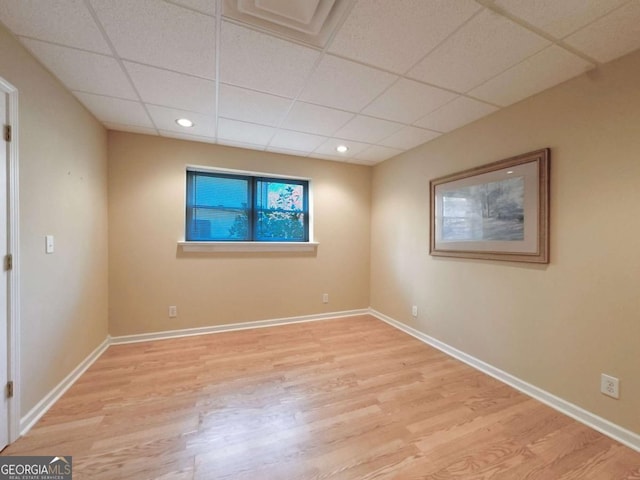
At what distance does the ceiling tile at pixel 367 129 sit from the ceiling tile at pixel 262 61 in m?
0.78

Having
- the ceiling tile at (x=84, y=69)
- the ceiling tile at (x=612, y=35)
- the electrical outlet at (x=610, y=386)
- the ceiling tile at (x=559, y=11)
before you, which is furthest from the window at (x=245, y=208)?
the electrical outlet at (x=610, y=386)

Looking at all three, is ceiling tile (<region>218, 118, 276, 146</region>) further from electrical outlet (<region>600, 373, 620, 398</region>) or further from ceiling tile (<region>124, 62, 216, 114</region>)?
electrical outlet (<region>600, 373, 620, 398</region>)

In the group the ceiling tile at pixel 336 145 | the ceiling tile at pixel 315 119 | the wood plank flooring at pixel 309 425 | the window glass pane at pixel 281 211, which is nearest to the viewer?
the wood plank flooring at pixel 309 425

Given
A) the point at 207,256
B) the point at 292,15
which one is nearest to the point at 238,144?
the point at 207,256

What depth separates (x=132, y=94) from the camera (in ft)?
6.79

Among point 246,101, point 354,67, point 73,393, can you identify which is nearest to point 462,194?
point 354,67

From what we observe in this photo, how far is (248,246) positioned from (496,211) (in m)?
2.76

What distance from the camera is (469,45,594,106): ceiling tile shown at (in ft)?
5.24

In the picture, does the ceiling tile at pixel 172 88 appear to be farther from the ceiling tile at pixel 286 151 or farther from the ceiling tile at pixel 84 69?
the ceiling tile at pixel 286 151

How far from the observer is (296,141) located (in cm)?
306

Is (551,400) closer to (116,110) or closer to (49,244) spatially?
(49,244)

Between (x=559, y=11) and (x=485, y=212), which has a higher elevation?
(x=559, y=11)

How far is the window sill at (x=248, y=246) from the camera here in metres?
3.11

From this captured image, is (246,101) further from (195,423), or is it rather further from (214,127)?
(195,423)
